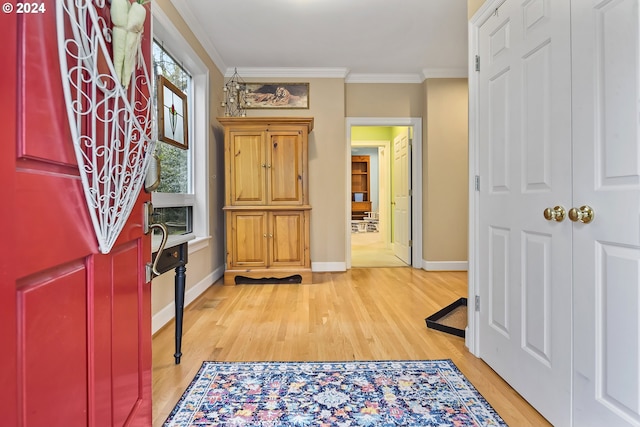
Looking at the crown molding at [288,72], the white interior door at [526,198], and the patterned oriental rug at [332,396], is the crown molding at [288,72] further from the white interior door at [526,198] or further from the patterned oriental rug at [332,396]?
the patterned oriental rug at [332,396]

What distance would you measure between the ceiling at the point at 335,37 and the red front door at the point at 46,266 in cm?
258

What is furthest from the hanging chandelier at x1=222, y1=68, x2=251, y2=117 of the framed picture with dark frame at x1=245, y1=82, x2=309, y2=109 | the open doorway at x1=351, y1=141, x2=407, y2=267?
the open doorway at x1=351, y1=141, x2=407, y2=267

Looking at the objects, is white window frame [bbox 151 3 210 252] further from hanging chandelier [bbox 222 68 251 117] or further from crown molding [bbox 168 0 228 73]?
hanging chandelier [bbox 222 68 251 117]

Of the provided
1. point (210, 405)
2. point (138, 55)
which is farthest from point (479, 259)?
point (138, 55)

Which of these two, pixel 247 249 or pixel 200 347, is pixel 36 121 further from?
pixel 247 249

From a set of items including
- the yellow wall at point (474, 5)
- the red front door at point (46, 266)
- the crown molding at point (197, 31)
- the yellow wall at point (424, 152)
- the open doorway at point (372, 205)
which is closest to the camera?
the red front door at point (46, 266)

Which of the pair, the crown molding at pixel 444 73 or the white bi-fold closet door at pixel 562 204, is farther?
the crown molding at pixel 444 73

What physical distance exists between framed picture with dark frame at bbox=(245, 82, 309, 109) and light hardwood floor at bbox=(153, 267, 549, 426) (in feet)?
7.39

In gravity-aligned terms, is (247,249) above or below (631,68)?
below

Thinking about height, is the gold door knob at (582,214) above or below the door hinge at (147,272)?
above

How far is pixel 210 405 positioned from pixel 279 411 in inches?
12.3

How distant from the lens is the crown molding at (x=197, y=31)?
2.82 metres

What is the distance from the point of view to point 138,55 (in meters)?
0.96

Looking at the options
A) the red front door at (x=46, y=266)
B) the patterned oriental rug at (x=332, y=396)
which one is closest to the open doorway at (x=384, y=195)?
the patterned oriental rug at (x=332, y=396)
